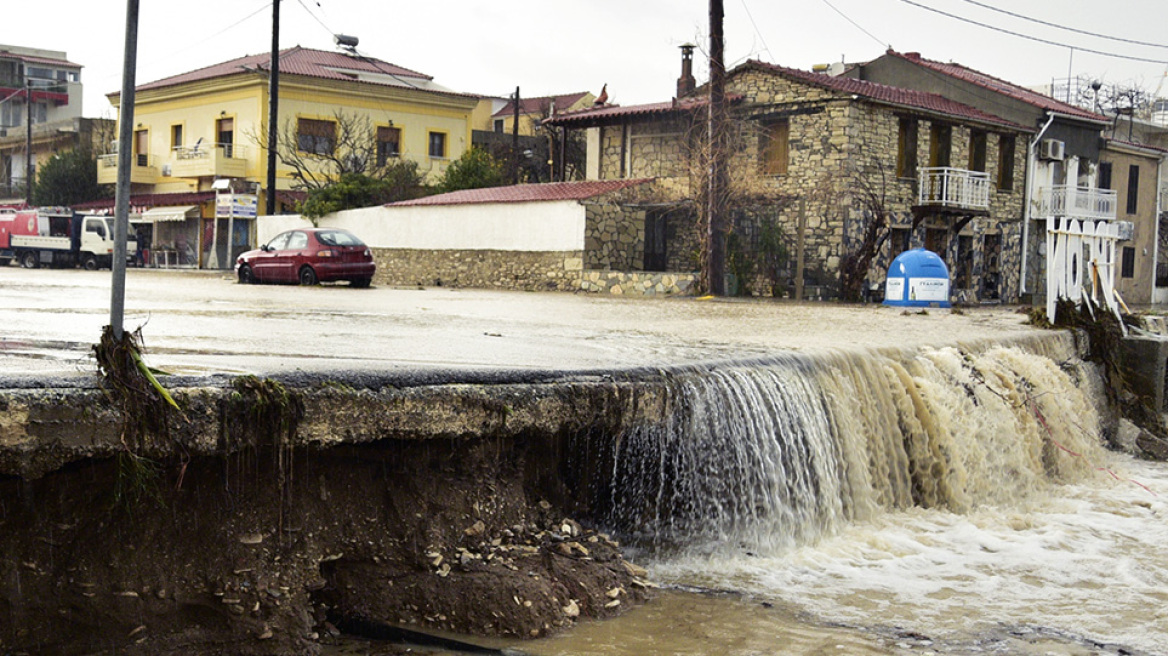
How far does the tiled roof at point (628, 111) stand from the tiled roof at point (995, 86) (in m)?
9.39

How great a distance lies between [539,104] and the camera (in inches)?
2395

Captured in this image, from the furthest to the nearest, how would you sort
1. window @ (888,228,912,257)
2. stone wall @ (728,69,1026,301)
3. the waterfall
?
window @ (888,228,912,257) → stone wall @ (728,69,1026,301) → the waterfall

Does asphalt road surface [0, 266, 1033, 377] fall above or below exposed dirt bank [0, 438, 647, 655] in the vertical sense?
above

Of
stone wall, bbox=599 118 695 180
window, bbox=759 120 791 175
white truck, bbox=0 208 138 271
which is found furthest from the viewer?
white truck, bbox=0 208 138 271

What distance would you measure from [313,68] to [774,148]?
847 inches

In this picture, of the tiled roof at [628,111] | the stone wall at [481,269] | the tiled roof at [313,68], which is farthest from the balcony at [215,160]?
the tiled roof at [628,111]

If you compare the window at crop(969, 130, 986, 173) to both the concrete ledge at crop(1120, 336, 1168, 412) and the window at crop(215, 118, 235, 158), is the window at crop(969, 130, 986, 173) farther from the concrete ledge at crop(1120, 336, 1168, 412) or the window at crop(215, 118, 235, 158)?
the window at crop(215, 118, 235, 158)

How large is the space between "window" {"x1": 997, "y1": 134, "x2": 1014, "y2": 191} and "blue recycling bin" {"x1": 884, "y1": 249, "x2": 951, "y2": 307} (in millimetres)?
12093

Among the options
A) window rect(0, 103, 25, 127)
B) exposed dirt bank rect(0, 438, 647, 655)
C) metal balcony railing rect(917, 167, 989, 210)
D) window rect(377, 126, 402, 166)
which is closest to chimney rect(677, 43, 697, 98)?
metal balcony railing rect(917, 167, 989, 210)

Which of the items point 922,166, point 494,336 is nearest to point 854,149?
point 922,166

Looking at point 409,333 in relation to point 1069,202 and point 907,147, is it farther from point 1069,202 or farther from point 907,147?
point 1069,202

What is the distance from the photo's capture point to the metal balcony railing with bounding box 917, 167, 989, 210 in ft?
100

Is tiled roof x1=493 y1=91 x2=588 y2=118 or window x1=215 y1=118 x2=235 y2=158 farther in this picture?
tiled roof x1=493 y1=91 x2=588 y2=118

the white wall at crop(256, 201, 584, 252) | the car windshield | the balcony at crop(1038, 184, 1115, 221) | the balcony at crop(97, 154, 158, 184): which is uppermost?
the balcony at crop(97, 154, 158, 184)
